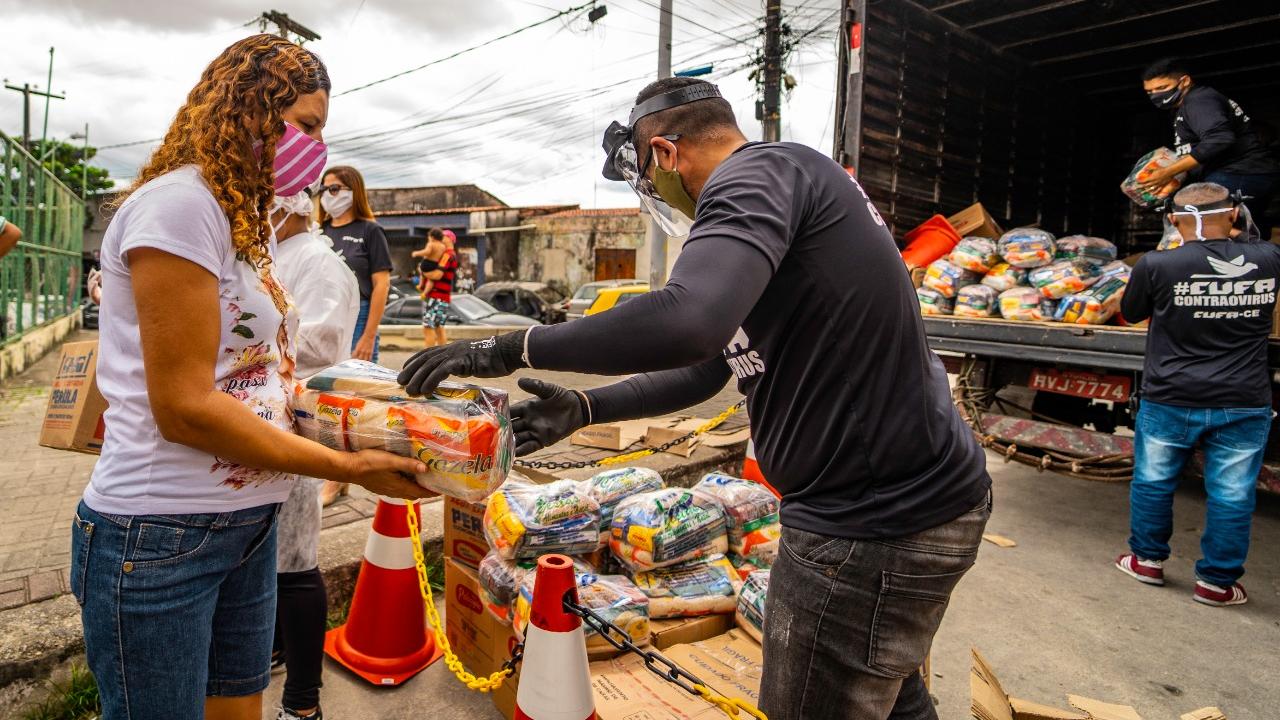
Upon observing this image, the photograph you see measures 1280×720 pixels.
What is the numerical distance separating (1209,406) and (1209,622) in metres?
1.05

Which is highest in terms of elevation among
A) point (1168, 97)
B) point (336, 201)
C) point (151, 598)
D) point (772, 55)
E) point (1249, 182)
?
point (772, 55)

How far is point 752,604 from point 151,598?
5.94ft

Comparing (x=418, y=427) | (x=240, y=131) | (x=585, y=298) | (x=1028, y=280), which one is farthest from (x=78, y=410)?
(x=585, y=298)

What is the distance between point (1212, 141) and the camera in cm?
480

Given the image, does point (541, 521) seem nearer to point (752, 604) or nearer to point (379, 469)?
point (752, 604)

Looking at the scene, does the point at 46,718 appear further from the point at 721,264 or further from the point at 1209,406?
the point at 1209,406

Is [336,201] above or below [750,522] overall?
above

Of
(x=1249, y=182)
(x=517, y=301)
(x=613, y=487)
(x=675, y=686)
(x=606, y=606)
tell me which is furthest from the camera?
(x=517, y=301)

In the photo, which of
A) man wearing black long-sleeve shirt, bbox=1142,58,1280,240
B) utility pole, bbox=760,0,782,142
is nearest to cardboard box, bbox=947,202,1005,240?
man wearing black long-sleeve shirt, bbox=1142,58,1280,240

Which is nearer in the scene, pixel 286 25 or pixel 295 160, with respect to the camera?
pixel 295 160

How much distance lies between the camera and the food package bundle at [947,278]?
5.21 meters

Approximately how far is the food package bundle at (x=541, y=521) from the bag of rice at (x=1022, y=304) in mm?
3422

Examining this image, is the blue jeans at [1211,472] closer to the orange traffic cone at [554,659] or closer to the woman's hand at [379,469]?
the orange traffic cone at [554,659]

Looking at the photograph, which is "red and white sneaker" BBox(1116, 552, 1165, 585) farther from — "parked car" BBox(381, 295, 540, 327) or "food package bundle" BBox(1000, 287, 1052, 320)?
"parked car" BBox(381, 295, 540, 327)
